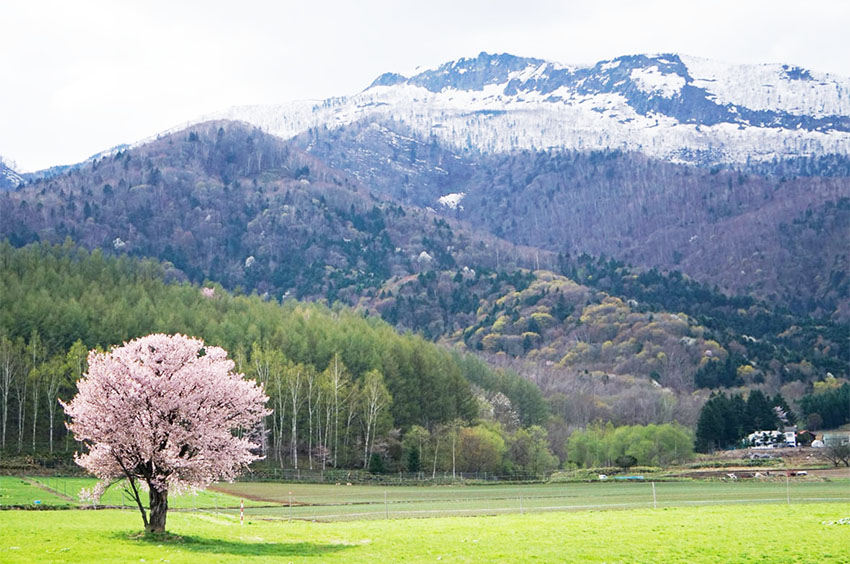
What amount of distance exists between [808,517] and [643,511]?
36.8 feet

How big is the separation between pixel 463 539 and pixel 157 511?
15157mm

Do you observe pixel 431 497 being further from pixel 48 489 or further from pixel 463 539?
pixel 463 539

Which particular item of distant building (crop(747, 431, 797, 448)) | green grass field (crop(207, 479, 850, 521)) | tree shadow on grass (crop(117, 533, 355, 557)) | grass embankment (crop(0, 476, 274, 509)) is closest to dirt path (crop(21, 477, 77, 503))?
grass embankment (crop(0, 476, 274, 509))

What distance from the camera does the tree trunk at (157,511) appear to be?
154ft

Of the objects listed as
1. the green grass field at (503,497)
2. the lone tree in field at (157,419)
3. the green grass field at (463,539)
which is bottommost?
the green grass field at (503,497)

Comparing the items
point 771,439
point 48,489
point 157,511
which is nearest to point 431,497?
point 48,489

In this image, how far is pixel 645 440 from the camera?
159 meters

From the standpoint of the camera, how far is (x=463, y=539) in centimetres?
4706

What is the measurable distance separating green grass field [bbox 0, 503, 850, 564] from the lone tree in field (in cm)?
290

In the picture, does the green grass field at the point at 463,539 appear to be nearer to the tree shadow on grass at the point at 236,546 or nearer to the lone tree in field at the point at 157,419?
the tree shadow on grass at the point at 236,546

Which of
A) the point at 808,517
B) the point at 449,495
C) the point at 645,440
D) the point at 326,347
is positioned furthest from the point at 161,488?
the point at 645,440

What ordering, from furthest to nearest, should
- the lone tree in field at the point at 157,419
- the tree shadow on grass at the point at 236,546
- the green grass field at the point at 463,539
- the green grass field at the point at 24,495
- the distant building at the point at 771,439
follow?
the distant building at the point at 771,439
the green grass field at the point at 24,495
the lone tree in field at the point at 157,419
the tree shadow on grass at the point at 236,546
the green grass field at the point at 463,539

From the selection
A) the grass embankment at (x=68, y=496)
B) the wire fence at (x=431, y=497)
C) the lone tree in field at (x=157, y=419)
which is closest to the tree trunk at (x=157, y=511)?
the lone tree in field at (x=157, y=419)

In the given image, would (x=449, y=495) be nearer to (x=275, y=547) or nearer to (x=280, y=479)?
(x=280, y=479)
